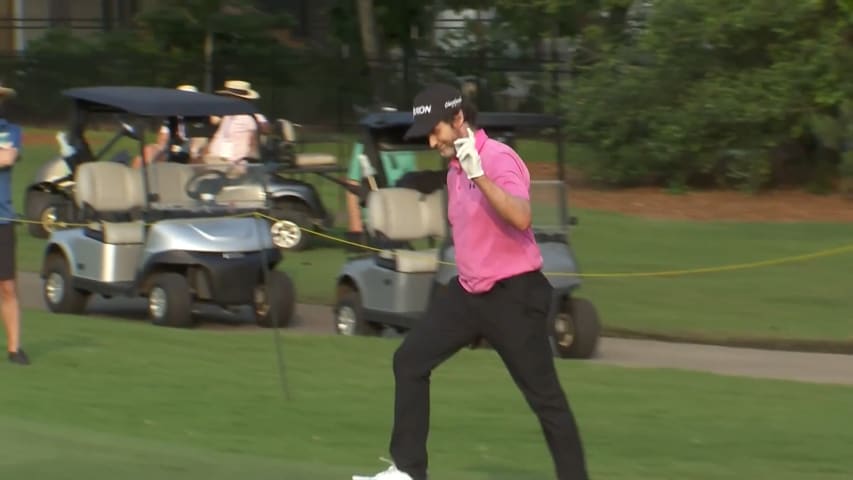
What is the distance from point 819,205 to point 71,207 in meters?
11.1

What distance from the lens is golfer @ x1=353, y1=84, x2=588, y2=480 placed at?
6.35 m

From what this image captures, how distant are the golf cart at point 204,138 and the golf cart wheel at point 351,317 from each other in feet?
11.5

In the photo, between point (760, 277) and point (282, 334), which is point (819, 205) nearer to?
point (760, 277)

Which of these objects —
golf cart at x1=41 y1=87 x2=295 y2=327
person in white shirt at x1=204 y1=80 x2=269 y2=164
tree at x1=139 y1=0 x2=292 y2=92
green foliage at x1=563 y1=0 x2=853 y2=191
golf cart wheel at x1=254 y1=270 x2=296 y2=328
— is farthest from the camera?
tree at x1=139 y1=0 x2=292 y2=92

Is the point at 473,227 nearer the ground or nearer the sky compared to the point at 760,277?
nearer the sky

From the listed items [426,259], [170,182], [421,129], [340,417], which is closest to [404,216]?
[426,259]

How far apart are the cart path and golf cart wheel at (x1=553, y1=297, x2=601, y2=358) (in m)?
0.16

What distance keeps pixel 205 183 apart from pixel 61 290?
1522 mm

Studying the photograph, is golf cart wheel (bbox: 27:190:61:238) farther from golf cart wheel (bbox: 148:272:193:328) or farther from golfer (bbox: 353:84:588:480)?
golfer (bbox: 353:84:588:480)

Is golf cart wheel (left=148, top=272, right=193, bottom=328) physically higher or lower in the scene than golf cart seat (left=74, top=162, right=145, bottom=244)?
lower

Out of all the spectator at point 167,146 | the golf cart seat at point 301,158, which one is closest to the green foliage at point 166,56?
the golf cart seat at point 301,158

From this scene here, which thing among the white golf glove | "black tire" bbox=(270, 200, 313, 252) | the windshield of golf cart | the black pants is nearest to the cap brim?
the white golf glove

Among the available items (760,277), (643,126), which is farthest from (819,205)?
(760,277)

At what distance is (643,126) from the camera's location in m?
24.3
